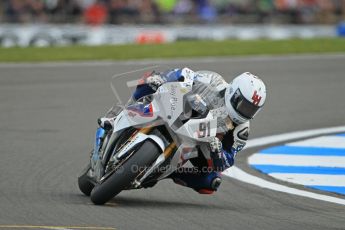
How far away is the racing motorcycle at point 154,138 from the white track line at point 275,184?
1434 mm

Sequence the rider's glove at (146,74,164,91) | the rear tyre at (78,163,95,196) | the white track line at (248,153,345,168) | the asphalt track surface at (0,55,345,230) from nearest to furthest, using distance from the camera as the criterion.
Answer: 1. the asphalt track surface at (0,55,345,230)
2. the rider's glove at (146,74,164,91)
3. the rear tyre at (78,163,95,196)
4. the white track line at (248,153,345,168)

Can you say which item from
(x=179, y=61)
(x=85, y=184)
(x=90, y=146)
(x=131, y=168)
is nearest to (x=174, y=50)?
(x=179, y=61)

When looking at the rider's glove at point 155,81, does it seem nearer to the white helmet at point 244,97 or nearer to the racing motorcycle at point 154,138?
the racing motorcycle at point 154,138

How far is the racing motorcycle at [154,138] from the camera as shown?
7543 millimetres

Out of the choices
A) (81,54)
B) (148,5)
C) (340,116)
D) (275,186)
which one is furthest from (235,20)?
(275,186)

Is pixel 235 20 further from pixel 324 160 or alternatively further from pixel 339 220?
pixel 339 220

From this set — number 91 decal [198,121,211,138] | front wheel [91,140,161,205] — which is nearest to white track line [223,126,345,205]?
number 91 decal [198,121,211,138]

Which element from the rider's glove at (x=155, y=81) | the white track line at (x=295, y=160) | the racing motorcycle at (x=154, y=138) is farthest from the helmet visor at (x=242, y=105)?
the white track line at (x=295, y=160)

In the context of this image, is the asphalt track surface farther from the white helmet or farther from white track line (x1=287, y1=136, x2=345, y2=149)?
the white helmet

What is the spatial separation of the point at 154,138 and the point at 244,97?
0.81m

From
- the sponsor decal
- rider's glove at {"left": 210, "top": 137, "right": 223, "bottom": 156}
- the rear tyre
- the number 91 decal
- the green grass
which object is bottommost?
the green grass

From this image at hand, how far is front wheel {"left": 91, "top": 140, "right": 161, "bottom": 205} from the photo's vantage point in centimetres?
748

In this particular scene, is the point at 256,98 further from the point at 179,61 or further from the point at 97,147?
the point at 179,61

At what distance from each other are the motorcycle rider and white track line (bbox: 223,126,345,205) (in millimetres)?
1182
